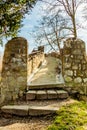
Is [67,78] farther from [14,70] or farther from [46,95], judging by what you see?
[14,70]

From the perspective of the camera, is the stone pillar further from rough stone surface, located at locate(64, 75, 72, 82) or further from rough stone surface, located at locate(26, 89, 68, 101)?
rough stone surface, located at locate(64, 75, 72, 82)

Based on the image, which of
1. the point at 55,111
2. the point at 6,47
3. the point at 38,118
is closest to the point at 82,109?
the point at 55,111

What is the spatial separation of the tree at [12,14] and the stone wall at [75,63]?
2306 millimetres

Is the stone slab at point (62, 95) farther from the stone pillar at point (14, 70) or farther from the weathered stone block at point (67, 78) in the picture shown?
the stone pillar at point (14, 70)

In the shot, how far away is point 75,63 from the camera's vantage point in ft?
21.1

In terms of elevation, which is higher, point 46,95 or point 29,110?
point 46,95

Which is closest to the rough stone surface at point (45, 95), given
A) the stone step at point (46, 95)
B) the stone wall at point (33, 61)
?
the stone step at point (46, 95)

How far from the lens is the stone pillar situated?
6.07m

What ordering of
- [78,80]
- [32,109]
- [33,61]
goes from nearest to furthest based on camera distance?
1. [32,109]
2. [78,80]
3. [33,61]

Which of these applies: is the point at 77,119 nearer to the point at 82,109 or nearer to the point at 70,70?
the point at 82,109

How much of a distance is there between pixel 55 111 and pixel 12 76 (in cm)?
186

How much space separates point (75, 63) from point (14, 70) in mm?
1714

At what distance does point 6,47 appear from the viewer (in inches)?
251

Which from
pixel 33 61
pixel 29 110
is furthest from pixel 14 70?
pixel 33 61
